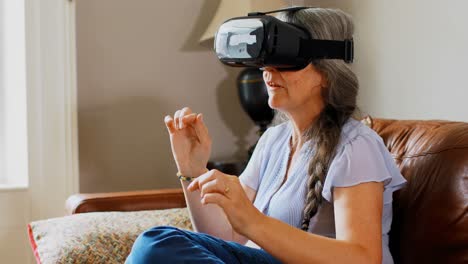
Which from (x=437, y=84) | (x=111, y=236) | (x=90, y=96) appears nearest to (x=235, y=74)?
(x=90, y=96)

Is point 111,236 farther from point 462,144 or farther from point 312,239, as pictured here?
point 462,144

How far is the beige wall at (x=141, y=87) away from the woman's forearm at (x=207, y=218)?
1496 millimetres

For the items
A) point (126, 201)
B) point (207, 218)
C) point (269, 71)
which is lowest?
point (126, 201)

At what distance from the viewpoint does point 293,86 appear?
1.54 m

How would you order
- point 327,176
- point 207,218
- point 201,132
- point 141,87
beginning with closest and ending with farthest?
point 327,176
point 201,132
point 207,218
point 141,87

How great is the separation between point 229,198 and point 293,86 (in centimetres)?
37

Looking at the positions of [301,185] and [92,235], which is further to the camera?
[92,235]

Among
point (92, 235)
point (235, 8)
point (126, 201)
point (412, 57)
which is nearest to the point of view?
point (92, 235)

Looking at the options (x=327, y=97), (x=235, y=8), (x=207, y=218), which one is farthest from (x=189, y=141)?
(x=235, y=8)

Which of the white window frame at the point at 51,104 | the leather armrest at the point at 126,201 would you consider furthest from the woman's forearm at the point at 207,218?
the white window frame at the point at 51,104

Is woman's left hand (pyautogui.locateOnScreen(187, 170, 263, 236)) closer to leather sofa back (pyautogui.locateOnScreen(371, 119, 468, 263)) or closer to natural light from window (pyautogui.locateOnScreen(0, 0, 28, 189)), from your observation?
leather sofa back (pyautogui.locateOnScreen(371, 119, 468, 263))

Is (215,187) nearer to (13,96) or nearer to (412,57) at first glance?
(412,57)

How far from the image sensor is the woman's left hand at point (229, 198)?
1252 mm

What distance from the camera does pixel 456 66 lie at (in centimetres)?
229
